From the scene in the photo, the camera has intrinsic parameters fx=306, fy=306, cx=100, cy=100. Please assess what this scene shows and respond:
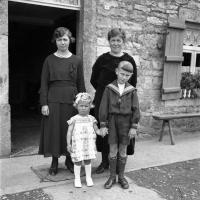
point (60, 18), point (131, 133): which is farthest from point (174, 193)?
point (60, 18)

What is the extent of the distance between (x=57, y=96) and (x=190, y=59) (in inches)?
162

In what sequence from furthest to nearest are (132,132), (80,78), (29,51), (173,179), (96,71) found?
1. (29,51)
2. (173,179)
3. (96,71)
4. (80,78)
5. (132,132)

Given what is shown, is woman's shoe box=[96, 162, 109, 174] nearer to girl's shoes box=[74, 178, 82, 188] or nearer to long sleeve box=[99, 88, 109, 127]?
girl's shoes box=[74, 178, 82, 188]

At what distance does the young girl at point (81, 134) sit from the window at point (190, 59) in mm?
3870

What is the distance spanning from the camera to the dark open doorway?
24.4 feet

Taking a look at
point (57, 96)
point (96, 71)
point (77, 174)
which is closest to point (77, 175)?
point (77, 174)

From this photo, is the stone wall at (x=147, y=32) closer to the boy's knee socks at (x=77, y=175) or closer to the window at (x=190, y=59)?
the window at (x=190, y=59)

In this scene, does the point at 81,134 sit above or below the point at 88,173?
above

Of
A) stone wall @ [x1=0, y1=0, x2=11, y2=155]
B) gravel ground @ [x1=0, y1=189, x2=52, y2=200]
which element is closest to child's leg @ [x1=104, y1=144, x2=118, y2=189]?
gravel ground @ [x1=0, y1=189, x2=52, y2=200]

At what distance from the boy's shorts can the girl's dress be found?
8.2 inches

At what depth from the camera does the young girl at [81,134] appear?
11.1ft

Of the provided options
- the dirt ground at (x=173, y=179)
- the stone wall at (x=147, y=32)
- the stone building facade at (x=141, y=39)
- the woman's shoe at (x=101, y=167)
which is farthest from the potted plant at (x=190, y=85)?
the woman's shoe at (x=101, y=167)

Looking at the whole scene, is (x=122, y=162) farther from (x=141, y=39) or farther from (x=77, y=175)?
(x=141, y=39)

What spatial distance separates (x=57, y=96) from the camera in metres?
3.60
